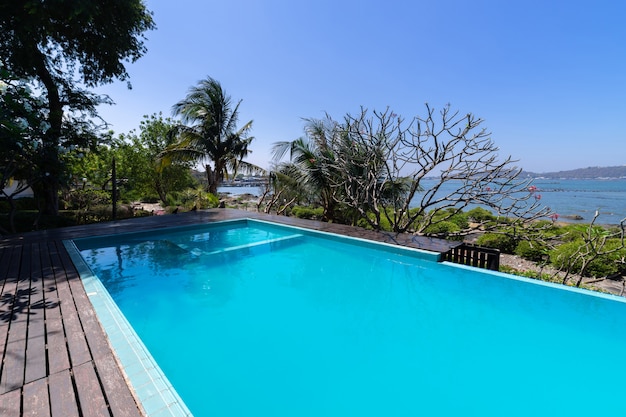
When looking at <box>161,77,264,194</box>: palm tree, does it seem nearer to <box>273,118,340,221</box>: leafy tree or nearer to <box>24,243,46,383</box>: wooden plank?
<box>273,118,340,221</box>: leafy tree

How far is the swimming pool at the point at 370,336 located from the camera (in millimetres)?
2484

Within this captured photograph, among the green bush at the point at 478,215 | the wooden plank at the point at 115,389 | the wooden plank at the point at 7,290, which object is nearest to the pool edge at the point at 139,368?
the wooden plank at the point at 115,389

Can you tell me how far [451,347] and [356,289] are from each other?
182 centimetres

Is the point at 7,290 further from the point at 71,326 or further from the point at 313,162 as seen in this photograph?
the point at 313,162

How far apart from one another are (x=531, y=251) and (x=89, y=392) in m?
10.7

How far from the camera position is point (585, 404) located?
244 centimetres

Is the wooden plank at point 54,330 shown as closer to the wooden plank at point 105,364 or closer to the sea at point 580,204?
the wooden plank at point 105,364

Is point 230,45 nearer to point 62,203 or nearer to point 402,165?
point 402,165

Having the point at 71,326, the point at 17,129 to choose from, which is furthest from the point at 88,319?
the point at 17,129

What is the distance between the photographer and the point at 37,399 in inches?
67.8

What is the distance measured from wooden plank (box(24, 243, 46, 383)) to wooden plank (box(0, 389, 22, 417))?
0.37ft

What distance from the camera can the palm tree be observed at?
1318 centimetres

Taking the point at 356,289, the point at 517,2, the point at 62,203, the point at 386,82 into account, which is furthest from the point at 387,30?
the point at 62,203

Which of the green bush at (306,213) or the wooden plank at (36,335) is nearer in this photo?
the wooden plank at (36,335)
